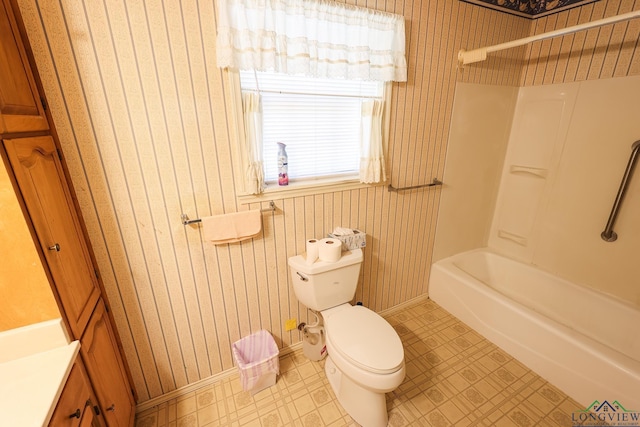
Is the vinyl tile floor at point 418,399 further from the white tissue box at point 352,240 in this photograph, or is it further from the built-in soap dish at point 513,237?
the built-in soap dish at point 513,237

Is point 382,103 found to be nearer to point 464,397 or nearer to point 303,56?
point 303,56

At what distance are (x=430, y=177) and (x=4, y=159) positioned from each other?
6.87ft

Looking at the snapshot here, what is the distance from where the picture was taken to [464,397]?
1.52 m

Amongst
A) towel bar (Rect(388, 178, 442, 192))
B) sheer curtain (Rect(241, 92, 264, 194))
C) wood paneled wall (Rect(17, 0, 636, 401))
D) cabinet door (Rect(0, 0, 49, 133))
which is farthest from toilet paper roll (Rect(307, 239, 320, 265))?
cabinet door (Rect(0, 0, 49, 133))

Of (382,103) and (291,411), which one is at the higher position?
(382,103)

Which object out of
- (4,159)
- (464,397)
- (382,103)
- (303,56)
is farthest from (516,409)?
(4,159)

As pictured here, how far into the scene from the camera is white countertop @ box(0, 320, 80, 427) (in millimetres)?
665

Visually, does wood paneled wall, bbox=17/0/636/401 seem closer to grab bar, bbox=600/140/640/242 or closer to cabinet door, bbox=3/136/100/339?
cabinet door, bbox=3/136/100/339

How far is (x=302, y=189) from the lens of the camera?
154 cm

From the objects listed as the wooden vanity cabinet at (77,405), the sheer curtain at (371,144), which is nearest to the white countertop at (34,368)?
the wooden vanity cabinet at (77,405)

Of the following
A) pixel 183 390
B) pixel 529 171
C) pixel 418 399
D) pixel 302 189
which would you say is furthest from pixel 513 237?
pixel 183 390

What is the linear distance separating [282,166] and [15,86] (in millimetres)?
976

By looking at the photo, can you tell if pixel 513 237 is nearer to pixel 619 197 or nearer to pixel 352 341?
pixel 619 197

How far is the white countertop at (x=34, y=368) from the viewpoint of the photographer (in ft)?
2.18
